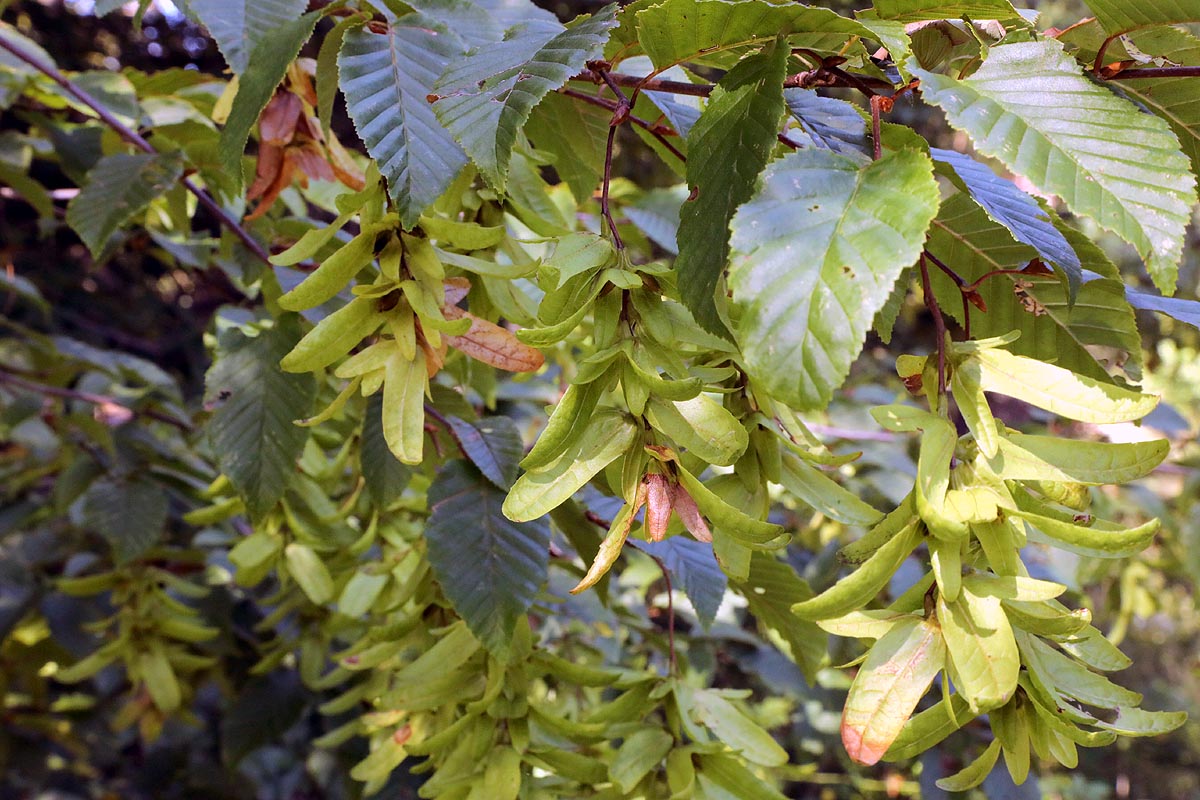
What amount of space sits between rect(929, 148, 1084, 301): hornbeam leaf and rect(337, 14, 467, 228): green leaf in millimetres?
366

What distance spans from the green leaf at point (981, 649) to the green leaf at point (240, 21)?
70cm

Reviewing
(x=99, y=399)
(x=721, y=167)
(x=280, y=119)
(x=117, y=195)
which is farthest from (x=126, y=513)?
(x=721, y=167)

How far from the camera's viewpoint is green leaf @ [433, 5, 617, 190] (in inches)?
23.2

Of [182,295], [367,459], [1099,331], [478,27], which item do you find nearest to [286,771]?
[182,295]

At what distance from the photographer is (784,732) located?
2.65 meters

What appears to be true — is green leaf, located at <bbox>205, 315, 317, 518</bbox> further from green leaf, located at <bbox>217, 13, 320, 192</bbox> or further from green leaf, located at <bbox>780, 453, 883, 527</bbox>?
green leaf, located at <bbox>780, 453, 883, 527</bbox>

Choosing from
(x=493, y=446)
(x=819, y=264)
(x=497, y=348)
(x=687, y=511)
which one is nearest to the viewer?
(x=819, y=264)

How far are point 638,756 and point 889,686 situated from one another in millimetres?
401

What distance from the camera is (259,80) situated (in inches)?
28.1

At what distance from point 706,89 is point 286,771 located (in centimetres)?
247

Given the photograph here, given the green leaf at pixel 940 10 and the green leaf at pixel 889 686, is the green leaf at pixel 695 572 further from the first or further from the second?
the green leaf at pixel 940 10

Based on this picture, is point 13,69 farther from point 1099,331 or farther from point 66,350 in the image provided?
point 1099,331

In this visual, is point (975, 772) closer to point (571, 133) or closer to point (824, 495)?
point (824, 495)

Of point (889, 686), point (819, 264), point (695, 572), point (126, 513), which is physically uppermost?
point (819, 264)
